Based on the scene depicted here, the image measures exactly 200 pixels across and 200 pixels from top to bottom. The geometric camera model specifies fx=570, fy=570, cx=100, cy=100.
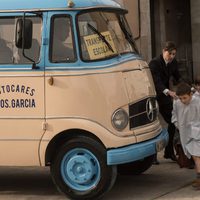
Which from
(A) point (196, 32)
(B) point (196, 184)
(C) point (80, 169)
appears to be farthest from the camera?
(A) point (196, 32)

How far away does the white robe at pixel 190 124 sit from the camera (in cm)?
720

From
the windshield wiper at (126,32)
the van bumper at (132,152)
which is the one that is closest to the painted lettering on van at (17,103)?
the van bumper at (132,152)

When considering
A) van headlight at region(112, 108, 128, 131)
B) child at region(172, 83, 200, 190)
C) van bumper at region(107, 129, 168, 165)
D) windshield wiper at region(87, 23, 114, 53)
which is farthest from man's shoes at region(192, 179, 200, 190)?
windshield wiper at region(87, 23, 114, 53)

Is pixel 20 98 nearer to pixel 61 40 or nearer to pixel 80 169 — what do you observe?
pixel 61 40

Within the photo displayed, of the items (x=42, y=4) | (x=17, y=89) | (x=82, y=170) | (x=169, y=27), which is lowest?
(x=82, y=170)

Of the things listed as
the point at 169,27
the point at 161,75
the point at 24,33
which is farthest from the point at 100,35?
the point at 169,27

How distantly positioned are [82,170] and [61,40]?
5.12 ft

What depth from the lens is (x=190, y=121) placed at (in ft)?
23.8

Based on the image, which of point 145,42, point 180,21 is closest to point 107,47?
point 145,42

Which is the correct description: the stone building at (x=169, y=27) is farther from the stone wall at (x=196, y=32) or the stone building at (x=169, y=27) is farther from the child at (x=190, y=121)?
the child at (x=190, y=121)

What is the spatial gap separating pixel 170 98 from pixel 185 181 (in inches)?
58.2

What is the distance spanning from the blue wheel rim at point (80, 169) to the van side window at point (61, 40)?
3.65 ft

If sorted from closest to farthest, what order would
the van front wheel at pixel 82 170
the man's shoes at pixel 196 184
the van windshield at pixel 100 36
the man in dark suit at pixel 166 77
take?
the van front wheel at pixel 82 170 < the van windshield at pixel 100 36 < the man's shoes at pixel 196 184 < the man in dark suit at pixel 166 77

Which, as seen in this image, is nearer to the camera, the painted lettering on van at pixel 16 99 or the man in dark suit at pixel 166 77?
the painted lettering on van at pixel 16 99
